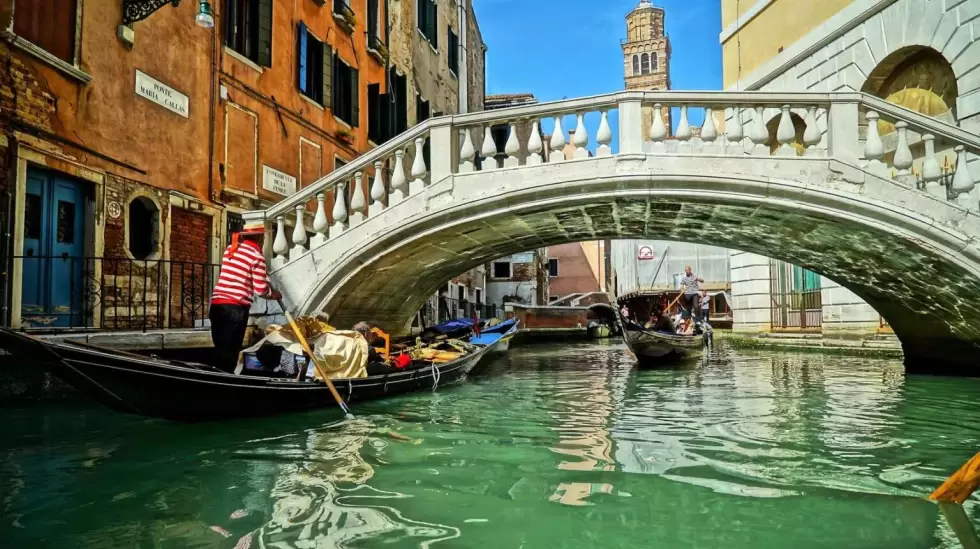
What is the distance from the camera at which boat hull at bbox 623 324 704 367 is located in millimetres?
7582

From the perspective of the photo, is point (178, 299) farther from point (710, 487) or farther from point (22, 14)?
point (710, 487)

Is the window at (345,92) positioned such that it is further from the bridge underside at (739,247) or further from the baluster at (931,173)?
the baluster at (931,173)

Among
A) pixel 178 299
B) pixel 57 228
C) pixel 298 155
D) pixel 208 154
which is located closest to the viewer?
pixel 57 228

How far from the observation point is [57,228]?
14.9 ft

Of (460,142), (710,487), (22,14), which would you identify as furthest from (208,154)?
(710,487)

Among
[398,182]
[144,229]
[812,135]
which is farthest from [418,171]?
[812,135]

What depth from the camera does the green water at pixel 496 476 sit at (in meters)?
1.88

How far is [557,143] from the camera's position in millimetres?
4617

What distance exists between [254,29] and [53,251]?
300cm

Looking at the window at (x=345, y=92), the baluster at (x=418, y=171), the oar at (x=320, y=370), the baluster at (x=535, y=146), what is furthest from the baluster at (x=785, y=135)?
the window at (x=345, y=92)

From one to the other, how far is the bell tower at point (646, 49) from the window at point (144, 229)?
132ft

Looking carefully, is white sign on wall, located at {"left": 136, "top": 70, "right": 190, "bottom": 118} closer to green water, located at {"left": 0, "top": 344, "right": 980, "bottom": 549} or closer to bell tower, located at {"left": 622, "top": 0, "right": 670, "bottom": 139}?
green water, located at {"left": 0, "top": 344, "right": 980, "bottom": 549}

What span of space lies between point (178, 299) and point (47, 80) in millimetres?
1831

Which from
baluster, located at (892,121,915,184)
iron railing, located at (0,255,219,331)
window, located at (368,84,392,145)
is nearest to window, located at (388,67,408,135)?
window, located at (368,84,392,145)
